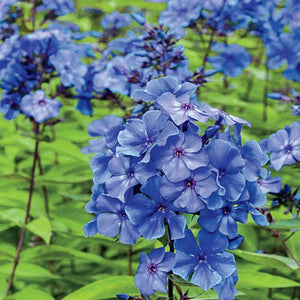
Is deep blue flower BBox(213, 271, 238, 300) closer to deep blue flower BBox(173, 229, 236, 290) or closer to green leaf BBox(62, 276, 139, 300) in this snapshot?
deep blue flower BBox(173, 229, 236, 290)

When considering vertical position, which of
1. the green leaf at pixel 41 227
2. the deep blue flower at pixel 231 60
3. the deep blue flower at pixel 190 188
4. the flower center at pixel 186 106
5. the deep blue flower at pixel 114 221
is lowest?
the green leaf at pixel 41 227

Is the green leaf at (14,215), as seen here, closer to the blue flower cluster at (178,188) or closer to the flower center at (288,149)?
the blue flower cluster at (178,188)

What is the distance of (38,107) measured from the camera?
2324 mm

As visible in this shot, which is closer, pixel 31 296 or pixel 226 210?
pixel 226 210

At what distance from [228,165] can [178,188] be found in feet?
0.46

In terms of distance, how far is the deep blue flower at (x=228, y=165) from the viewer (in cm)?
130

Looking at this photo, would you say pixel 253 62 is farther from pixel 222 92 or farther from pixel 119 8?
pixel 119 8

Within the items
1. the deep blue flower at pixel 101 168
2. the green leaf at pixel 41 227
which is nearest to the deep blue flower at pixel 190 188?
the deep blue flower at pixel 101 168

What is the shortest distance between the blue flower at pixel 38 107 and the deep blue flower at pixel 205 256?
1.16 metres

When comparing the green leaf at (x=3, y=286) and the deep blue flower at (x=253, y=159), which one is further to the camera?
the green leaf at (x=3, y=286)

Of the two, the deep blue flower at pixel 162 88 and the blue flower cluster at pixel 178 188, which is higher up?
Result: the deep blue flower at pixel 162 88

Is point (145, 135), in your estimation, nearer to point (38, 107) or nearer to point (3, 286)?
point (38, 107)

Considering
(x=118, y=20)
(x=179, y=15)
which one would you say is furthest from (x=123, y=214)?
(x=118, y=20)

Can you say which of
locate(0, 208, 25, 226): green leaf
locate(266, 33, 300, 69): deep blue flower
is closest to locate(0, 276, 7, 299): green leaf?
locate(0, 208, 25, 226): green leaf
